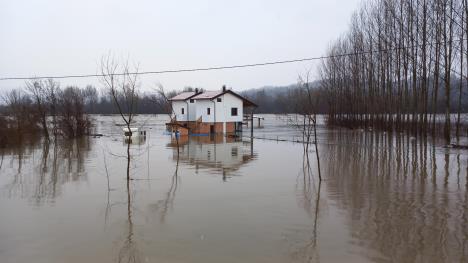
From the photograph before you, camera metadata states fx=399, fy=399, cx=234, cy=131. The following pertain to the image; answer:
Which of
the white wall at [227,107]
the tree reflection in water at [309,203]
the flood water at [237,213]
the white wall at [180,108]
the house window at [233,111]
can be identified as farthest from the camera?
the white wall at [180,108]

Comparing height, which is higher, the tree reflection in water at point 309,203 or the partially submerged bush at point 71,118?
the partially submerged bush at point 71,118

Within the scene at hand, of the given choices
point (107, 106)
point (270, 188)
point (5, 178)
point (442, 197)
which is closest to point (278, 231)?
point (270, 188)

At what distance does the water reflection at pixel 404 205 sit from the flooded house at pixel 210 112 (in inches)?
999

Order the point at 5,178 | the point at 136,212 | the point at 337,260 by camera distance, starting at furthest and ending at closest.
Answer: the point at 5,178 < the point at 136,212 < the point at 337,260

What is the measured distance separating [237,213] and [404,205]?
159 inches

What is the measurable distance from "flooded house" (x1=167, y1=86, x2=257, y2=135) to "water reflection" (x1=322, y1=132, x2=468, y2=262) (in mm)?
25371

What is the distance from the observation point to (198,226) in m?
8.12

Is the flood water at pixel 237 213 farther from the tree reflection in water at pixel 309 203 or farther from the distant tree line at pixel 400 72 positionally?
the distant tree line at pixel 400 72

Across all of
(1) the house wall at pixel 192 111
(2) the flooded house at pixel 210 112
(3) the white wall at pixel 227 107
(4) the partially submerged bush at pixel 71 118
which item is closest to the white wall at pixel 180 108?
(2) the flooded house at pixel 210 112

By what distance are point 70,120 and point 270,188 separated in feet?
100

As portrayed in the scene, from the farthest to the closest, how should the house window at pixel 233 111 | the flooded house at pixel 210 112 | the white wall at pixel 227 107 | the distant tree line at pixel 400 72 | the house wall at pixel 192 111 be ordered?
1. the house window at pixel 233 111
2. the house wall at pixel 192 111
3. the white wall at pixel 227 107
4. the flooded house at pixel 210 112
5. the distant tree line at pixel 400 72

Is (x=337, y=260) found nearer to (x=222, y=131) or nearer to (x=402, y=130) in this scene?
(x=402, y=130)

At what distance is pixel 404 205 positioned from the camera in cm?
956

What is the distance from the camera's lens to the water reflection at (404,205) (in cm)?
668
